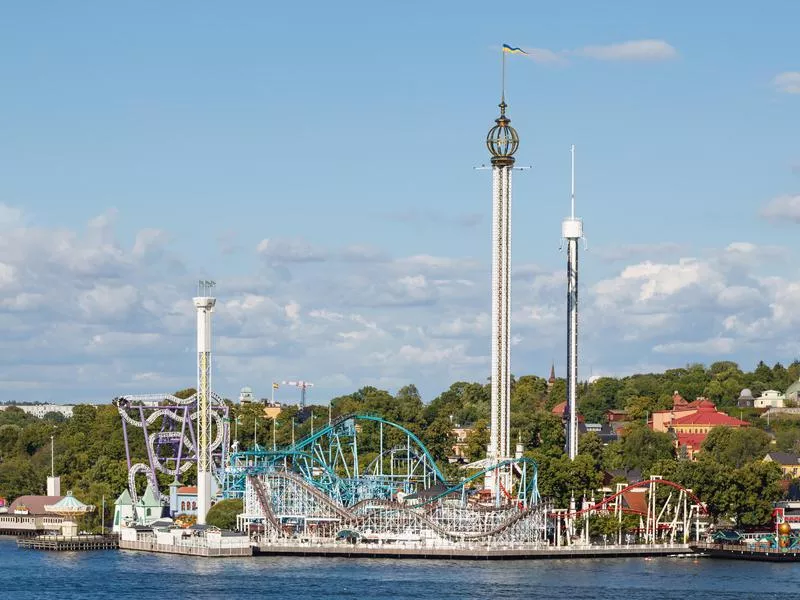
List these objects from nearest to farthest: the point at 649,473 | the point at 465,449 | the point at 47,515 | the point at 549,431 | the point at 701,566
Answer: the point at 701,566 < the point at 649,473 < the point at 47,515 < the point at 549,431 < the point at 465,449

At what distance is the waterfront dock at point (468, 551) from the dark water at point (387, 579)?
8.28 ft

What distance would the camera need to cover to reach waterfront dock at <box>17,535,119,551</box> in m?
139

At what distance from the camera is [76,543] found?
139 m

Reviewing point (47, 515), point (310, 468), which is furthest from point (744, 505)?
point (47, 515)

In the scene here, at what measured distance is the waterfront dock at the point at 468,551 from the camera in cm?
12500

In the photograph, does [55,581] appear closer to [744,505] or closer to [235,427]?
[744,505]

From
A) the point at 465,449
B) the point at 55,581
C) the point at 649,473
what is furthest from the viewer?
the point at 465,449

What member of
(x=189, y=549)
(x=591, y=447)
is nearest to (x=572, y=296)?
(x=591, y=447)

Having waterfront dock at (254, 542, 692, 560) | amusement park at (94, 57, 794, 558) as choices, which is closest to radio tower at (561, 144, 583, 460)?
amusement park at (94, 57, 794, 558)

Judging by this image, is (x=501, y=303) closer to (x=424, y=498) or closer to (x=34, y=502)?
(x=424, y=498)

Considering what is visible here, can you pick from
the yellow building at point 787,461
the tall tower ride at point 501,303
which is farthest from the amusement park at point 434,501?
the yellow building at point 787,461

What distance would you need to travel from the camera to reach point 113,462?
164 meters

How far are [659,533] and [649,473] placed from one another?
10954mm

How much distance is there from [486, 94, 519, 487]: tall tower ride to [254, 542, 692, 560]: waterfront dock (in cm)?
1820
